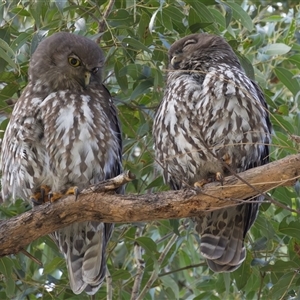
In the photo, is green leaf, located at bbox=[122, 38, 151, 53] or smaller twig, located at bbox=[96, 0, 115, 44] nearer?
green leaf, located at bbox=[122, 38, 151, 53]

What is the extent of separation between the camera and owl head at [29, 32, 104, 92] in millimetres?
4312

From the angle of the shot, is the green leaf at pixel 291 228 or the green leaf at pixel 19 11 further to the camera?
→ the green leaf at pixel 19 11

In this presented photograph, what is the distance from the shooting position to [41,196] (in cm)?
421

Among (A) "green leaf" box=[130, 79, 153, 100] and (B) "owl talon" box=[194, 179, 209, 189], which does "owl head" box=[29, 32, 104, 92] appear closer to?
(A) "green leaf" box=[130, 79, 153, 100]

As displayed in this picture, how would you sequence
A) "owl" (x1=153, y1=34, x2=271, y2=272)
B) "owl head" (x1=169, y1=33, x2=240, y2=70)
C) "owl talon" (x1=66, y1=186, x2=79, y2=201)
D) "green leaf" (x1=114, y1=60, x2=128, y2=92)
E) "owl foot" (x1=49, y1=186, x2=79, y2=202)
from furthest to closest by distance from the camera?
"owl head" (x1=169, y1=33, x2=240, y2=70), "green leaf" (x1=114, y1=60, x2=128, y2=92), "owl" (x1=153, y1=34, x2=271, y2=272), "owl foot" (x1=49, y1=186, x2=79, y2=202), "owl talon" (x1=66, y1=186, x2=79, y2=201)

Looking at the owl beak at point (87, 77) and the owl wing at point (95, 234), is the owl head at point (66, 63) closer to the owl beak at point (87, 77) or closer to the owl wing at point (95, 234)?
the owl beak at point (87, 77)

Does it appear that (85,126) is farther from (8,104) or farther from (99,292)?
(99,292)

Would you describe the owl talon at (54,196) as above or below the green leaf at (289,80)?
below

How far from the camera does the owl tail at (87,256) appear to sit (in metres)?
4.27

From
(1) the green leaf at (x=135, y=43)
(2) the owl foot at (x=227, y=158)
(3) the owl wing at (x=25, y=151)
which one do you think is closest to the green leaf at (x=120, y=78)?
(1) the green leaf at (x=135, y=43)

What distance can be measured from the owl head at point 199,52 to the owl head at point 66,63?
0.45 meters

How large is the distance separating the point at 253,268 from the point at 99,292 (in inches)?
37.5

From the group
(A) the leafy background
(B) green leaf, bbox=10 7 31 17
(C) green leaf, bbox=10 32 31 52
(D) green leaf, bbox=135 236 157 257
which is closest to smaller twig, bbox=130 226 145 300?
(A) the leafy background

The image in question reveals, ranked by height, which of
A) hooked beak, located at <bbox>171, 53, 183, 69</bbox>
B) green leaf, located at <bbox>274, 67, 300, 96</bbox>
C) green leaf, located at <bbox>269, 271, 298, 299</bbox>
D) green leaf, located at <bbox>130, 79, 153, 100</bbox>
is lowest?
green leaf, located at <bbox>269, 271, 298, 299</bbox>
